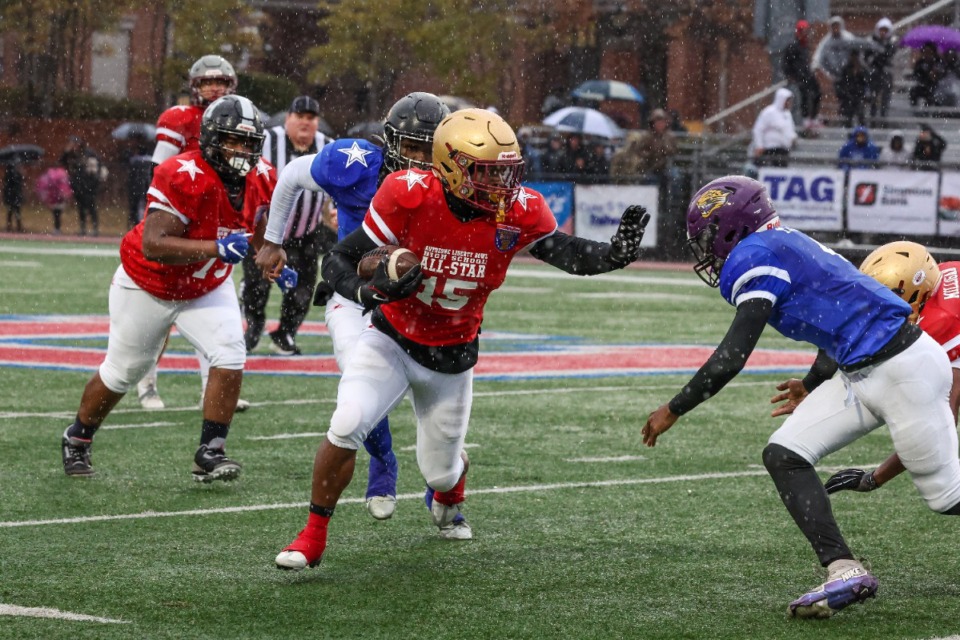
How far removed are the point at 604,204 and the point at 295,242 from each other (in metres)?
13.1

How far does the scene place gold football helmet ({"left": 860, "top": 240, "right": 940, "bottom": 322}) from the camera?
6.11 meters

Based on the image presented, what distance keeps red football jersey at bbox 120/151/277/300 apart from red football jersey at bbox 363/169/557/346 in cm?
173

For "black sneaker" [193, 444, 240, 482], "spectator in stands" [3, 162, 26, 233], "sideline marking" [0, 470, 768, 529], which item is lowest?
"spectator in stands" [3, 162, 26, 233]

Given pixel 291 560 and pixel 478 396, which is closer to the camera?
pixel 291 560

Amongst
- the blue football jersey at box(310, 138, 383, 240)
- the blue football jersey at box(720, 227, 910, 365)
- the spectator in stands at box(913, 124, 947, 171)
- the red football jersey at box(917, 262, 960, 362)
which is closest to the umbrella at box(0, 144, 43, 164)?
the spectator in stands at box(913, 124, 947, 171)

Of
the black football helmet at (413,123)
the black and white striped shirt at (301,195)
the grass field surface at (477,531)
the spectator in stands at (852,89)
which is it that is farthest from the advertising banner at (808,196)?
the black football helmet at (413,123)

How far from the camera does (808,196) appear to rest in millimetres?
22953

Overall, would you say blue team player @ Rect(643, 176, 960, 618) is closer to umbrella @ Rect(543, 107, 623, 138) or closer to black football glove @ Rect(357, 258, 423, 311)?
black football glove @ Rect(357, 258, 423, 311)

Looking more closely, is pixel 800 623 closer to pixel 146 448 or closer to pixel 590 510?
pixel 590 510

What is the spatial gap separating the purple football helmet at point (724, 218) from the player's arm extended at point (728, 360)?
1.07ft

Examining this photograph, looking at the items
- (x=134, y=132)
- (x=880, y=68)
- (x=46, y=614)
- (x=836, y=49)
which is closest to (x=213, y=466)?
(x=46, y=614)

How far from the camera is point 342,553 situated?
611 cm

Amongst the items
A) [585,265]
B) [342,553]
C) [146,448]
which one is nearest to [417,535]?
[342,553]

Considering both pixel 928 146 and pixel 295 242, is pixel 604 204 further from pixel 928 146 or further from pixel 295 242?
pixel 295 242
